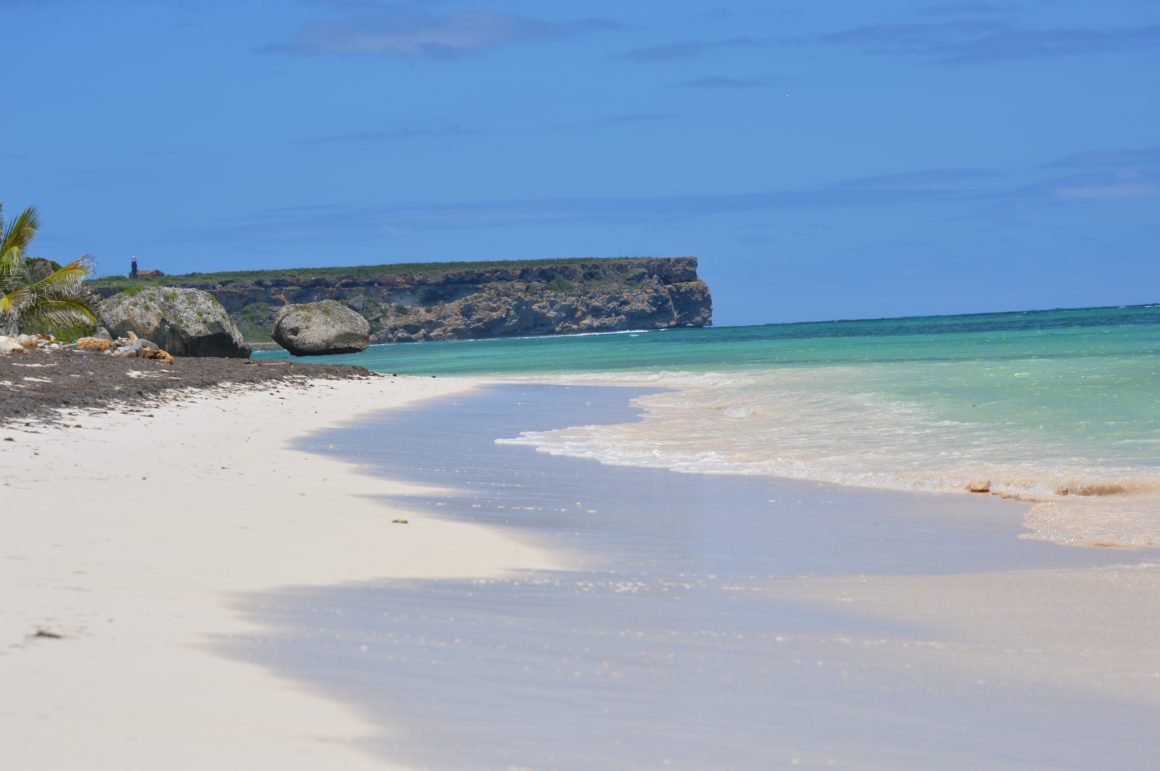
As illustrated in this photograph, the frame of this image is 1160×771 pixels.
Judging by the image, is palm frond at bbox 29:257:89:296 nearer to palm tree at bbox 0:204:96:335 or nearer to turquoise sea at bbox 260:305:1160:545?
palm tree at bbox 0:204:96:335

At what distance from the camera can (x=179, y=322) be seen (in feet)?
125

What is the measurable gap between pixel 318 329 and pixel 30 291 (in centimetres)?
2231

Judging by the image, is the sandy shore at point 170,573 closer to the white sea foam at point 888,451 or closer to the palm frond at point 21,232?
the white sea foam at point 888,451

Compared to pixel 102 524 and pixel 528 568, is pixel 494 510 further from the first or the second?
pixel 102 524

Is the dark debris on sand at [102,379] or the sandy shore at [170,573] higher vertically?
the dark debris on sand at [102,379]

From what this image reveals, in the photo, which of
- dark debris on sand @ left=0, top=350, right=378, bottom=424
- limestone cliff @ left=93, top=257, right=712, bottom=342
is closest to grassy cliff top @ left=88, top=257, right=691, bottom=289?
limestone cliff @ left=93, top=257, right=712, bottom=342

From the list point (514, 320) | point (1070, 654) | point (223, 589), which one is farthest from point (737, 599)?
point (514, 320)

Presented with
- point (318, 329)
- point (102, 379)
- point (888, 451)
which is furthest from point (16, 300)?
point (888, 451)

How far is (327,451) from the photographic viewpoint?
12547mm

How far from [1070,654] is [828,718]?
1.39 m

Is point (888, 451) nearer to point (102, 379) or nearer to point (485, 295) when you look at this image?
point (102, 379)

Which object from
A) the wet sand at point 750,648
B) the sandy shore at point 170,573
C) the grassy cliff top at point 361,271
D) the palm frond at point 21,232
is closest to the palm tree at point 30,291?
the palm frond at point 21,232

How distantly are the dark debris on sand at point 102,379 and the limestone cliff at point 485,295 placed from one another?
10289 centimetres

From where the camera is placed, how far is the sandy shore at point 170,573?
306cm
